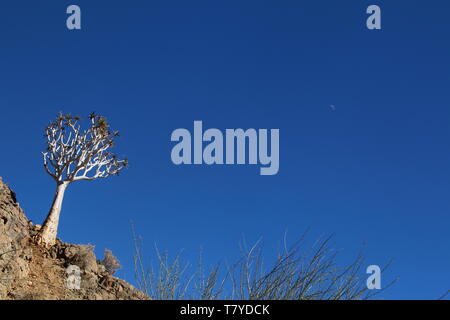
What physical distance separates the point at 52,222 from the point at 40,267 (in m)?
2.04

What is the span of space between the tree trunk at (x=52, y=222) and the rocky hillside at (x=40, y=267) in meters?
→ 0.23

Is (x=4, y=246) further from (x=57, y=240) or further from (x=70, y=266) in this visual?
(x=57, y=240)

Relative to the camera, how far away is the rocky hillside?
10.6 metres

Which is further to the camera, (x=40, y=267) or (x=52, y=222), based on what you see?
(x=52, y=222)

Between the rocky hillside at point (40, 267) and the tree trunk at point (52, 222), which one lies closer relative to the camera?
the rocky hillside at point (40, 267)

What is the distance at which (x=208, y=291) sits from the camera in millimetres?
6375

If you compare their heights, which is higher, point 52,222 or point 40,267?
point 52,222

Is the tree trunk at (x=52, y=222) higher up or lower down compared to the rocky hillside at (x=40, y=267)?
higher up

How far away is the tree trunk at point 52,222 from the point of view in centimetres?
1365

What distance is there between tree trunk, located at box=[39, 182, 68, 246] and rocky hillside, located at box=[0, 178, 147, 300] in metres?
0.23

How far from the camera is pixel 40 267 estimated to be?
40.2 feet
